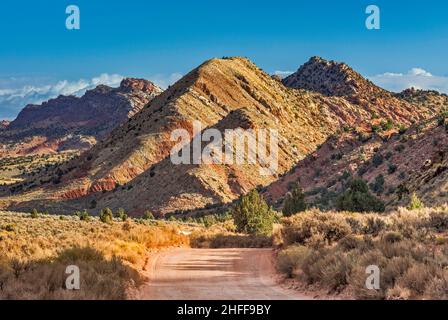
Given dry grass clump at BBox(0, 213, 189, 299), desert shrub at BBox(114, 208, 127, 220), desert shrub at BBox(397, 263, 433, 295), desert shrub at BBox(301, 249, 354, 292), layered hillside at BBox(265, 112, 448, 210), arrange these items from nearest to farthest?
desert shrub at BBox(397, 263, 433, 295) → dry grass clump at BBox(0, 213, 189, 299) → desert shrub at BBox(301, 249, 354, 292) → layered hillside at BBox(265, 112, 448, 210) → desert shrub at BBox(114, 208, 127, 220)

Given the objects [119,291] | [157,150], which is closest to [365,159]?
[157,150]

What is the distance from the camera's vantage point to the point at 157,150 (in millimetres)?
96375

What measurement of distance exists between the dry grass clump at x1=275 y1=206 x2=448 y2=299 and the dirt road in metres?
1.13

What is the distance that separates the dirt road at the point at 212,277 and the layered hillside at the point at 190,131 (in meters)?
52.1

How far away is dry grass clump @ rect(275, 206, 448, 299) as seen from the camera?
12.7 m

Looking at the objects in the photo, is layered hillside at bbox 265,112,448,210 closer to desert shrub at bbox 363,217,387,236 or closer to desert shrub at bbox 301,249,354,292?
desert shrub at bbox 363,217,387,236

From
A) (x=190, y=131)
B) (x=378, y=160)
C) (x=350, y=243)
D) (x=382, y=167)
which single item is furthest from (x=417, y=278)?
(x=190, y=131)

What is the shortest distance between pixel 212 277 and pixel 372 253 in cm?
526

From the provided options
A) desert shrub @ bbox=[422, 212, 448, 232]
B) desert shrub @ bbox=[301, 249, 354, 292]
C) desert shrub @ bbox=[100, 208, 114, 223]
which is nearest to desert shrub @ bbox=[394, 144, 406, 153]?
desert shrub @ bbox=[100, 208, 114, 223]

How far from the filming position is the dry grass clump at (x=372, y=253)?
12.7 meters

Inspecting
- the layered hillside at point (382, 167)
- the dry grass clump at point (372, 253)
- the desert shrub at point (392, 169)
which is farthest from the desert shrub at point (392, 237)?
the desert shrub at point (392, 169)

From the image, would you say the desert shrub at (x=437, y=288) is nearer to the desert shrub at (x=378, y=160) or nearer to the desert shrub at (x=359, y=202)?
the desert shrub at (x=359, y=202)
